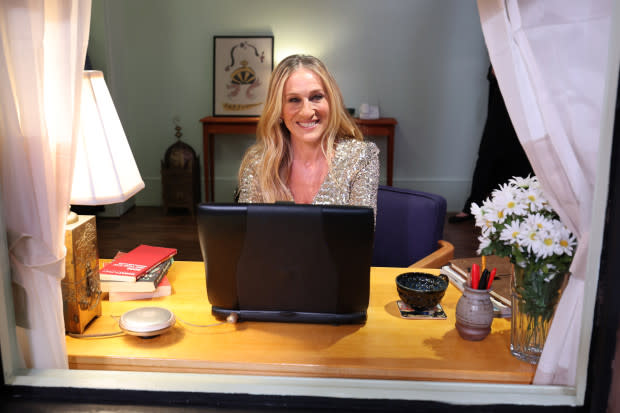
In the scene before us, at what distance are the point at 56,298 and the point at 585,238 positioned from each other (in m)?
1.05

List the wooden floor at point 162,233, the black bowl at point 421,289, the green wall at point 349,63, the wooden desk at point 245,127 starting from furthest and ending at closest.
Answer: the green wall at point 349,63 < the wooden desk at point 245,127 < the wooden floor at point 162,233 < the black bowl at point 421,289

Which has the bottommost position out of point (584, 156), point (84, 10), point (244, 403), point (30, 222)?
point (244, 403)

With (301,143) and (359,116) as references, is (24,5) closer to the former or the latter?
(301,143)

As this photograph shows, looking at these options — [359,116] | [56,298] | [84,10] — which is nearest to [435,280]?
[56,298]

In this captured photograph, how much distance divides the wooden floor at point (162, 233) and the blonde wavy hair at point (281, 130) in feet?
5.98

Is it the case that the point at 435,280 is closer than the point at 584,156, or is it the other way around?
the point at 584,156

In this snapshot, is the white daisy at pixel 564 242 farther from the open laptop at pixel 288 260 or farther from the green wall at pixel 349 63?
the green wall at pixel 349 63

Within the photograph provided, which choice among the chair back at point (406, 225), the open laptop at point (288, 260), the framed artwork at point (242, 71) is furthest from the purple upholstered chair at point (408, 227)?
the framed artwork at point (242, 71)

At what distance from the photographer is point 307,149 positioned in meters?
2.09

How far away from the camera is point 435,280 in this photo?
136 cm

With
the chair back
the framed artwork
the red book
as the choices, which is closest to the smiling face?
the chair back

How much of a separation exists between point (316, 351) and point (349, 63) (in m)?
4.11

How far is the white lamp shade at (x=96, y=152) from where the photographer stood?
1259mm

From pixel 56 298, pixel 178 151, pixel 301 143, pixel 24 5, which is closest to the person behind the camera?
pixel 24 5
